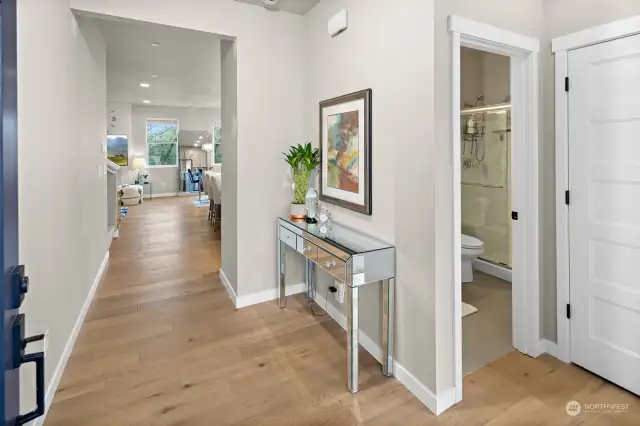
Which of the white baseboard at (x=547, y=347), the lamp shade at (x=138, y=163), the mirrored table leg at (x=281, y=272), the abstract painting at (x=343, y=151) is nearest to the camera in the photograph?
the white baseboard at (x=547, y=347)

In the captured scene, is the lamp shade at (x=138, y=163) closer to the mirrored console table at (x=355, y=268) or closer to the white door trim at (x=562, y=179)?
the mirrored console table at (x=355, y=268)

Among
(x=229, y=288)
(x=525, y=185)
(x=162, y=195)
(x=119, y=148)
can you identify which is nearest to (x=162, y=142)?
(x=119, y=148)

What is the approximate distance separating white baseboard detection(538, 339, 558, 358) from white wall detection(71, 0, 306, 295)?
2247 mm

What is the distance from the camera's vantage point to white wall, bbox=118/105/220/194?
11078mm

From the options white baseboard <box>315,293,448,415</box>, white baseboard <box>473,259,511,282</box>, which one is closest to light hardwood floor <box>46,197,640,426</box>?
white baseboard <box>315,293,448,415</box>

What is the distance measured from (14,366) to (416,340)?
1.87 meters

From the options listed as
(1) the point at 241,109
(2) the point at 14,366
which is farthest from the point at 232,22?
(2) the point at 14,366

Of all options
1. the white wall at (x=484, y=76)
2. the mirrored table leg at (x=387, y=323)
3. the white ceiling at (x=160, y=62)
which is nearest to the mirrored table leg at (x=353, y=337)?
the mirrored table leg at (x=387, y=323)

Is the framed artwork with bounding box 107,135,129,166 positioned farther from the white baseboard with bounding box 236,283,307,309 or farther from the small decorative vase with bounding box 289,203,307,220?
the small decorative vase with bounding box 289,203,307,220

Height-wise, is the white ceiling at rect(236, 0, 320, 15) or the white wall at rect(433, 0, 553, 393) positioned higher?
the white ceiling at rect(236, 0, 320, 15)

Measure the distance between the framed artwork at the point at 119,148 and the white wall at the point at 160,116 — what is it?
18 cm

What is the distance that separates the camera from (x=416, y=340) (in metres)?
2.14

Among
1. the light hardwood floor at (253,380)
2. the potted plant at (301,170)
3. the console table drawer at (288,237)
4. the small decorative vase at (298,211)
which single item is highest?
the potted plant at (301,170)

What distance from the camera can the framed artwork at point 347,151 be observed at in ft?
8.32
